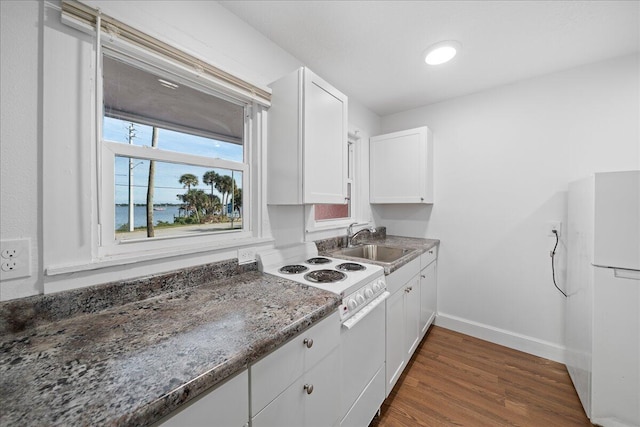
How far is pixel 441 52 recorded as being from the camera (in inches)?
67.6

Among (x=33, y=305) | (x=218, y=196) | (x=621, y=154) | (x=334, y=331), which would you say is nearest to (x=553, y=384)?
(x=621, y=154)

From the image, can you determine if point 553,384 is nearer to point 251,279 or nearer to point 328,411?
point 328,411

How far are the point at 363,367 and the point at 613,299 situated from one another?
4.75 ft

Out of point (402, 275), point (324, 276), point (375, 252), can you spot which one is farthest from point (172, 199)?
point (375, 252)

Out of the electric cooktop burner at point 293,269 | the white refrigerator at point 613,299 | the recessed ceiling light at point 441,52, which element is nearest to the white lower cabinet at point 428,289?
the white refrigerator at point 613,299

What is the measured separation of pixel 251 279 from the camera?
1.32 m

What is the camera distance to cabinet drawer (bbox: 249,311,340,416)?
2.39 ft

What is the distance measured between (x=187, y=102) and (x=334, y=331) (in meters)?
1.41

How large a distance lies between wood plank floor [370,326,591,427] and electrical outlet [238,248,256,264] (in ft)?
4.14

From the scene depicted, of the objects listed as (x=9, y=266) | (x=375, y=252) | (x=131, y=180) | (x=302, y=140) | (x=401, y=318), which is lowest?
(x=401, y=318)

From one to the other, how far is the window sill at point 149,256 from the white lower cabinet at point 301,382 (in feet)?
2.33

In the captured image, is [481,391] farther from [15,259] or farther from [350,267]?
[15,259]

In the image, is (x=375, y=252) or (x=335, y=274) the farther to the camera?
(x=375, y=252)

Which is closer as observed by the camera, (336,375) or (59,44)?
Answer: (59,44)
